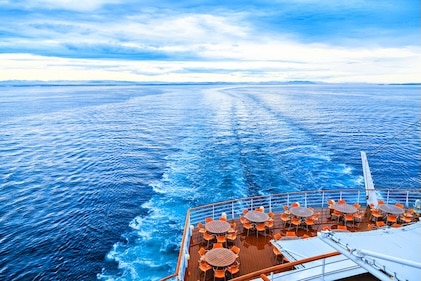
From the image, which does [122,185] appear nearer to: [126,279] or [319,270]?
[126,279]

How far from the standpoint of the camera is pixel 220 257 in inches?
446

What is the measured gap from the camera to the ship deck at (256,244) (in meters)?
11.7

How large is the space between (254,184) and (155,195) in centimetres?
882

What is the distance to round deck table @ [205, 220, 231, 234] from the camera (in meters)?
13.2

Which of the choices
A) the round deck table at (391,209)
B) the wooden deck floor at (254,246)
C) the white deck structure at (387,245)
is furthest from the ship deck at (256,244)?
the white deck structure at (387,245)

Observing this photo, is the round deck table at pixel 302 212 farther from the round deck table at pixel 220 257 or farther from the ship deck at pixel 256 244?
the round deck table at pixel 220 257

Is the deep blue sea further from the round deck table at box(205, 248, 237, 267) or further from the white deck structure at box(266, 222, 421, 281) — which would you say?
the white deck structure at box(266, 222, 421, 281)

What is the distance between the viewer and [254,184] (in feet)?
85.1

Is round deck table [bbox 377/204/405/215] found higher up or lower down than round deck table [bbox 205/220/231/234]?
lower down

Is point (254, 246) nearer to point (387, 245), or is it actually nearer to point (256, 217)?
point (256, 217)

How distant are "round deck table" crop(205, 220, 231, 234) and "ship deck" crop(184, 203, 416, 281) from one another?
77 centimetres

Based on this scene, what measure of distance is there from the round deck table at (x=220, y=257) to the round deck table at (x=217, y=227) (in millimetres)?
1490

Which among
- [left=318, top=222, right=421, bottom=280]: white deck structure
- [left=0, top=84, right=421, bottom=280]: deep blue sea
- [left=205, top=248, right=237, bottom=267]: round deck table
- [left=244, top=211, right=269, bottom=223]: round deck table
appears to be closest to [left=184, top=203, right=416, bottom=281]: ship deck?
[left=205, top=248, right=237, bottom=267]: round deck table

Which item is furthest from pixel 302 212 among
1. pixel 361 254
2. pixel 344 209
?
pixel 361 254
